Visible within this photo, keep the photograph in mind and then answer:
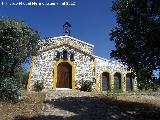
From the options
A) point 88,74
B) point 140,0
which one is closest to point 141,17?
point 140,0

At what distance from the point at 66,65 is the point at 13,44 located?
560 inches

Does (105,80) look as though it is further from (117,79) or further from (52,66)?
(52,66)

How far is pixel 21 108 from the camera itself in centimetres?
2138

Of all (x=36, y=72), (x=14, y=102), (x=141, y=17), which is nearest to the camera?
(x=141, y=17)

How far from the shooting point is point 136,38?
21.1 meters

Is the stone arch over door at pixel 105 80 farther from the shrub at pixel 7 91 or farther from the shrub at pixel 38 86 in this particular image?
the shrub at pixel 7 91

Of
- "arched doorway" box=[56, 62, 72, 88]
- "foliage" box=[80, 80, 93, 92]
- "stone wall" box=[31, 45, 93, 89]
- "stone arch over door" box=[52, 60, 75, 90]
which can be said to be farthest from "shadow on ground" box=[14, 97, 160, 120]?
"arched doorway" box=[56, 62, 72, 88]

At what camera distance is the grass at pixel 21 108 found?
1992cm

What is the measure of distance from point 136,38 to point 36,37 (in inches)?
278

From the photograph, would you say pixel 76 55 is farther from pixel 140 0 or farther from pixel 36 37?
pixel 140 0

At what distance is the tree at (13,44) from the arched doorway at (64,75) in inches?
503

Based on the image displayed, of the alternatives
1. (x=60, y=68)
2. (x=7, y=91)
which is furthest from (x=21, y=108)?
(x=60, y=68)

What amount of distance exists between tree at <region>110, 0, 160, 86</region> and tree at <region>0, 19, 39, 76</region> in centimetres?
584

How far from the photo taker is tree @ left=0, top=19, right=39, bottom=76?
23016 mm
